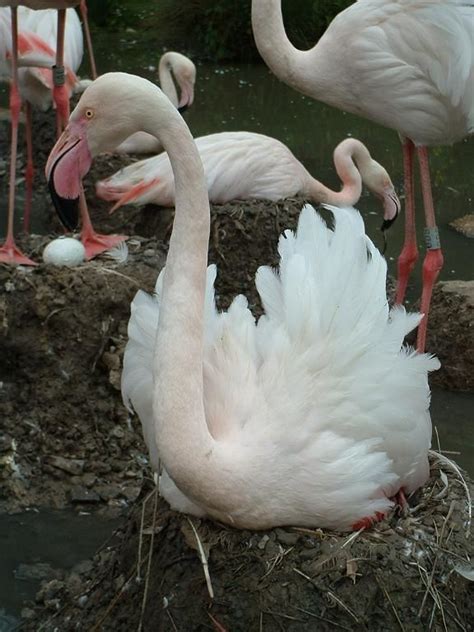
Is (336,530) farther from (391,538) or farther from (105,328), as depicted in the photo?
(105,328)

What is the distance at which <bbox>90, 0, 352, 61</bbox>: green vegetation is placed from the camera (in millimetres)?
14094

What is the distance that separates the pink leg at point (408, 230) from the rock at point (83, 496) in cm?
184

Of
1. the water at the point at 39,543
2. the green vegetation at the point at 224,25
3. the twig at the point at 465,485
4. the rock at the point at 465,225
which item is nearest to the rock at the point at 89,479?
the water at the point at 39,543

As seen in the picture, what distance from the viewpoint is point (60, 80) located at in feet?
20.5

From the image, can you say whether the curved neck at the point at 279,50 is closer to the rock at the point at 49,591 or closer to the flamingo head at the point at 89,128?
the flamingo head at the point at 89,128

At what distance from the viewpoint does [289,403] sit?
3.74 metres

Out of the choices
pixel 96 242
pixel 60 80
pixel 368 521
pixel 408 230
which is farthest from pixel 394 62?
pixel 368 521

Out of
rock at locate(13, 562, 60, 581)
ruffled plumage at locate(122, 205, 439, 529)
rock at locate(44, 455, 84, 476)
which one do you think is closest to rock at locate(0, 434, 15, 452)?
rock at locate(44, 455, 84, 476)

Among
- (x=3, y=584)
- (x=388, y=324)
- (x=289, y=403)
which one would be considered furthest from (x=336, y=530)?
(x=3, y=584)

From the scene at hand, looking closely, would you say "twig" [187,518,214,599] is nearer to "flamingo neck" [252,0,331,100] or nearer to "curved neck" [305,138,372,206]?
"flamingo neck" [252,0,331,100]

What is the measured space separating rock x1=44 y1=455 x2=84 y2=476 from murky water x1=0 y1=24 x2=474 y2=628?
255 millimetres

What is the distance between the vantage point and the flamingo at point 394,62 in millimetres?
5430

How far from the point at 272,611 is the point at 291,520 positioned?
0.27 meters

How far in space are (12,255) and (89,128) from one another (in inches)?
92.4
